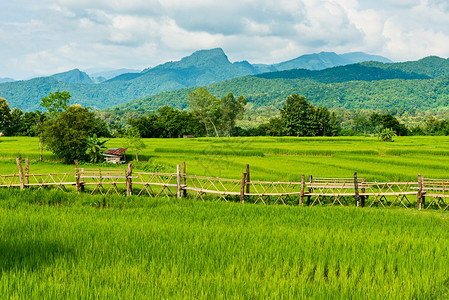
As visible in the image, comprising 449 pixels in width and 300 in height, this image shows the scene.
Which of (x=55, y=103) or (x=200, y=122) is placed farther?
(x=200, y=122)

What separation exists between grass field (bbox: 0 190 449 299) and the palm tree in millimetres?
17933

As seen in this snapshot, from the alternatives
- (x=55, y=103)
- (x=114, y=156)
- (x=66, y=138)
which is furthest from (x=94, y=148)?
(x=55, y=103)

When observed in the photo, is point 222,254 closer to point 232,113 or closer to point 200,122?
point 232,113

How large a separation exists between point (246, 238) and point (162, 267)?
2242mm

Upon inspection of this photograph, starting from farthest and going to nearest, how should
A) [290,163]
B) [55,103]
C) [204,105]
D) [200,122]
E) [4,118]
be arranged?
[4,118] < [200,122] < [204,105] < [55,103] < [290,163]

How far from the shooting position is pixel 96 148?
27188mm

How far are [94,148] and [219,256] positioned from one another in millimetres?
23350

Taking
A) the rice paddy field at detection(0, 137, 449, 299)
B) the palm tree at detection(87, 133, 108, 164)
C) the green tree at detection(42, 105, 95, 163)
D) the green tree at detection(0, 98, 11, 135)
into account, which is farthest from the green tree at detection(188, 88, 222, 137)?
the rice paddy field at detection(0, 137, 449, 299)

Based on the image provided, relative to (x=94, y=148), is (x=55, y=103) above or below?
above

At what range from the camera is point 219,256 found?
6.12m

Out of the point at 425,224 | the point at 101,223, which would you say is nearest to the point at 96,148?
the point at 101,223

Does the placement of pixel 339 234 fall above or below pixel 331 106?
below

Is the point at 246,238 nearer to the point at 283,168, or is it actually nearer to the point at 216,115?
Result: the point at 283,168

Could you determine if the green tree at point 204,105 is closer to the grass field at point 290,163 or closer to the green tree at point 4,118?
the grass field at point 290,163
